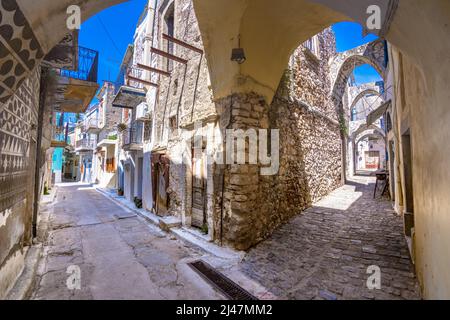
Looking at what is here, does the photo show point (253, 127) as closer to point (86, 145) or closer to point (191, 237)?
point (191, 237)

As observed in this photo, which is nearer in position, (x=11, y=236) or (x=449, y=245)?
(x=449, y=245)

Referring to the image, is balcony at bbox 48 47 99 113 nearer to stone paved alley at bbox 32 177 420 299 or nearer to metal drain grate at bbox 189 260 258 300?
stone paved alley at bbox 32 177 420 299

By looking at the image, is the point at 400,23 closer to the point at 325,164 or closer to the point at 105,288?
the point at 105,288

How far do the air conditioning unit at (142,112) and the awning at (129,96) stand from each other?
0.83 feet

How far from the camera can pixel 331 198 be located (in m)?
7.91

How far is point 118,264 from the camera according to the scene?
3.81 m

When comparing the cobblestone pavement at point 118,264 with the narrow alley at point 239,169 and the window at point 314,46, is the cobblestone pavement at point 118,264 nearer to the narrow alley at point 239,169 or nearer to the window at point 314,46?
the narrow alley at point 239,169

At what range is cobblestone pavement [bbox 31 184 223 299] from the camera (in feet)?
9.65

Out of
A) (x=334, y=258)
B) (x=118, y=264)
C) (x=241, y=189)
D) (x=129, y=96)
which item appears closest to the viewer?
(x=334, y=258)

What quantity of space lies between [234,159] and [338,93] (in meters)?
8.35

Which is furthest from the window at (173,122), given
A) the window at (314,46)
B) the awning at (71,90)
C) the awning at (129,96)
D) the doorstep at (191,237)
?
the window at (314,46)

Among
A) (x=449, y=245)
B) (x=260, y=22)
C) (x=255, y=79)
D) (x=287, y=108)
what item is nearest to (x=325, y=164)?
(x=287, y=108)

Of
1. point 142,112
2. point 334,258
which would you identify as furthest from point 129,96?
point 334,258

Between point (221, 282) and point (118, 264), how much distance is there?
1.98 meters
